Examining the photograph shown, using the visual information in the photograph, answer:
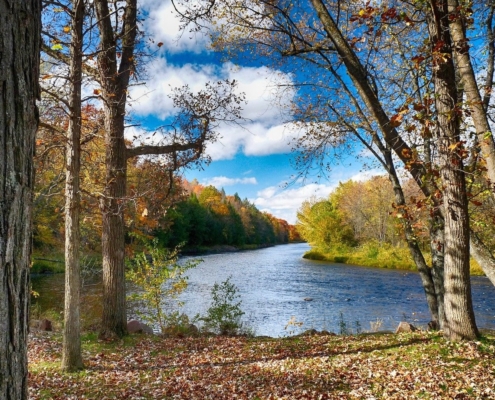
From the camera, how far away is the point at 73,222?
6.25 metres

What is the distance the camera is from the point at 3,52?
4.87ft

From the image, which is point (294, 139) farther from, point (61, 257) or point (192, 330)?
point (61, 257)

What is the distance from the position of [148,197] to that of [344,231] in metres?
36.6

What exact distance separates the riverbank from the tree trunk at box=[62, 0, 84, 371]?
80.9ft

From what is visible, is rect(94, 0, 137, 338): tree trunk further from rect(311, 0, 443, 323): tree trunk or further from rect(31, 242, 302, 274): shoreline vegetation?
rect(311, 0, 443, 323): tree trunk

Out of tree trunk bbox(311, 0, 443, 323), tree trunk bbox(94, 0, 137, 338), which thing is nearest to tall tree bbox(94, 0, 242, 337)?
tree trunk bbox(94, 0, 137, 338)

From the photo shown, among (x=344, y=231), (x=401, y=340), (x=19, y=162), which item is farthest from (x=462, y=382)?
(x=344, y=231)

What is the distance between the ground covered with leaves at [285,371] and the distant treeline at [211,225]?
2741cm

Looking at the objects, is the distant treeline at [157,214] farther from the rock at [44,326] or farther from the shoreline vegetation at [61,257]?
the rock at [44,326]

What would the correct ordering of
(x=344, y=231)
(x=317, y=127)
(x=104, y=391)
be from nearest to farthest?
(x=104, y=391), (x=317, y=127), (x=344, y=231)

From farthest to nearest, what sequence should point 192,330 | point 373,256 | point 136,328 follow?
1. point 373,256
2. point 192,330
3. point 136,328

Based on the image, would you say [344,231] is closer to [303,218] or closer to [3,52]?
[303,218]

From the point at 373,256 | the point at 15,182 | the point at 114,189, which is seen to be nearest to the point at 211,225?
the point at 373,256

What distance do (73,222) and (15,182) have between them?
515cm
